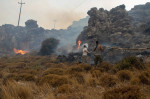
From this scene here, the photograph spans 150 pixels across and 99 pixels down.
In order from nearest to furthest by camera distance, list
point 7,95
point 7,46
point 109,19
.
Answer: point 7,95
point 109,19
point 7,46

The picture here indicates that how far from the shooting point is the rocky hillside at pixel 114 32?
1109 inches

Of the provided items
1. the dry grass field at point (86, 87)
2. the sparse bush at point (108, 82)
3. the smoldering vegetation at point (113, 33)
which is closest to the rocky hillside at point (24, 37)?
the smoldering vegetation at point (113, 33)

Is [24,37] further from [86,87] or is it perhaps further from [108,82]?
[108,82]

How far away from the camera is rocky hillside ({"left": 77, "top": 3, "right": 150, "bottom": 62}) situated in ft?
A: 92.4

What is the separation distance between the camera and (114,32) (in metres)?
35.2

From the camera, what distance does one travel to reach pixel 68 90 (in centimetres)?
523

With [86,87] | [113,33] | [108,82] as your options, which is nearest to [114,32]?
[113,33]

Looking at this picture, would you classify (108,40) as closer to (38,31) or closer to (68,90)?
(68,90)

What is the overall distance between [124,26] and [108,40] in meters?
6.70

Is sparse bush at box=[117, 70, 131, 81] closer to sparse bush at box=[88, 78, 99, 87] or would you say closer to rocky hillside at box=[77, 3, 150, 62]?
sparse bush at box=[88, 78, 99, 87]

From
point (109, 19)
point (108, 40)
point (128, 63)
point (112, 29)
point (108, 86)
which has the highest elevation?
point (109, 19)

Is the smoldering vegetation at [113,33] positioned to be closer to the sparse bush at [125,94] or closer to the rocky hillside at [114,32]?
the rocky hillside at [114,32]

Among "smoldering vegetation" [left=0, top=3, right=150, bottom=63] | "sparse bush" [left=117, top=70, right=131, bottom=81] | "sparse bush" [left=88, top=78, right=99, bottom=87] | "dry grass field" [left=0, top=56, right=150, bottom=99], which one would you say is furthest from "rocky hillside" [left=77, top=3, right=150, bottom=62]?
"sparse bush" [left=88, top=78, right=99, bottom=87]

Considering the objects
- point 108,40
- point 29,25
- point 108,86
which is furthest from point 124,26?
point 29,25
